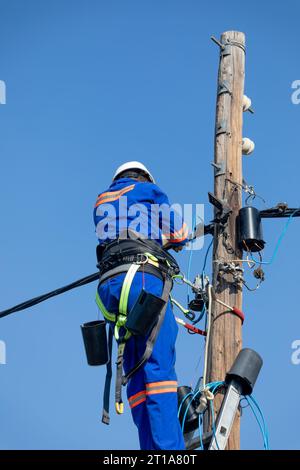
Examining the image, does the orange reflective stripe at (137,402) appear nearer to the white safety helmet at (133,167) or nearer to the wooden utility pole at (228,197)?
the wooden utility pole at (228,197)

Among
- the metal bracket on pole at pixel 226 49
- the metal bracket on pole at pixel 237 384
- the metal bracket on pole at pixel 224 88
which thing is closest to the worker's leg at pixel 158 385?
the metal bracket on pole at pixel 237 384

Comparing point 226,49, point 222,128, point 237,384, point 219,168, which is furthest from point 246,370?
point 226,49

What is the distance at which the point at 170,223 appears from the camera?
24.0 feet

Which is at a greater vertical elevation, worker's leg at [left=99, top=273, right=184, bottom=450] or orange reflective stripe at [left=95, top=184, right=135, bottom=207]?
orange reflective stripe at [left=95, top=184, right=135, bottom=207]

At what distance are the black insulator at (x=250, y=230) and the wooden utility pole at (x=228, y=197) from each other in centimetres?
7

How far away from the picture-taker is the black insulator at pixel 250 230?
8.12 meters

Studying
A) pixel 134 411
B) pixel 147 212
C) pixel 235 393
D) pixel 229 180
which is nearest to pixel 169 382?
pixel 134 411

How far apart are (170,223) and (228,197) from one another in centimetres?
118

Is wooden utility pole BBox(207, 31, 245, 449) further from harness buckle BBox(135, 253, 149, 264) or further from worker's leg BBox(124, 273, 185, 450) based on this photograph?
harness buckle BBox(135, 253, 149, 264)

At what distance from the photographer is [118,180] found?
761cm

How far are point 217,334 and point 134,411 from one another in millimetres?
1324

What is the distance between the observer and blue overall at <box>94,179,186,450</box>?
647 cm

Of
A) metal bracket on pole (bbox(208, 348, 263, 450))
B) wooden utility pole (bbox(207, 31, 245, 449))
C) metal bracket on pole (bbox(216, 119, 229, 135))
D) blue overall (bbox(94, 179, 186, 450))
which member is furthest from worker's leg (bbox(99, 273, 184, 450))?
metal bracket on pole (bbox(216, 119, 229, 135))

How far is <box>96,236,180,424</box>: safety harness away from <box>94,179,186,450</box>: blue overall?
0.04m
